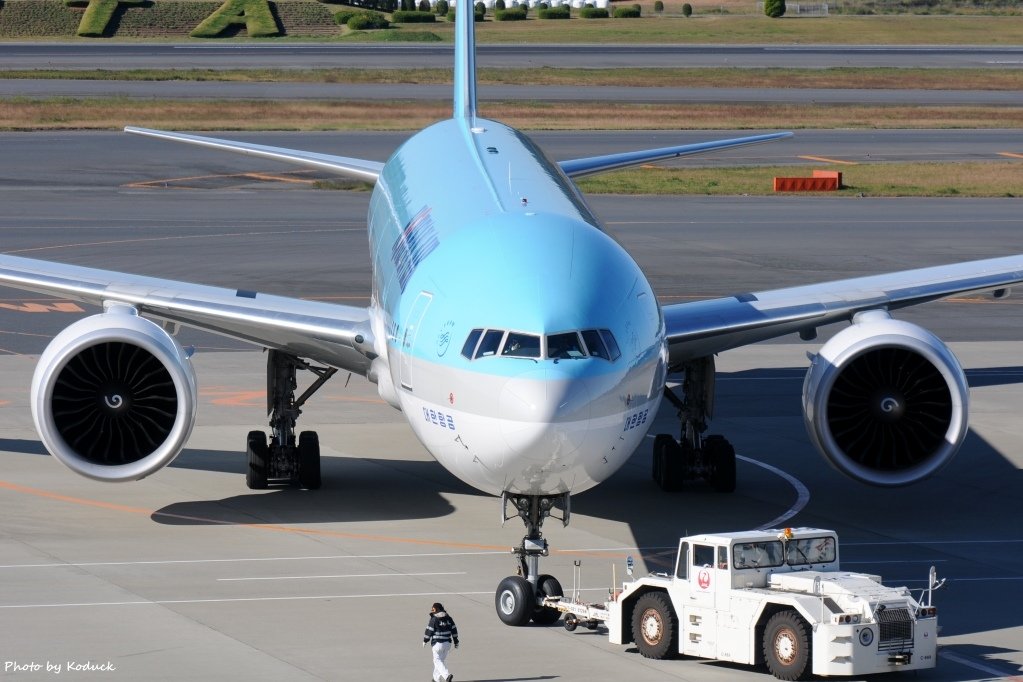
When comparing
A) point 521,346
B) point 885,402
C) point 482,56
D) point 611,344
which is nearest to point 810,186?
point 885,402

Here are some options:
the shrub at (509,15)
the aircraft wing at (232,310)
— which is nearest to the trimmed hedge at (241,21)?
the shrub at (509,15)

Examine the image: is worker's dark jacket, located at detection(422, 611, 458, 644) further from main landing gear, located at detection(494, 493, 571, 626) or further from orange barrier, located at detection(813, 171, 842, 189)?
orange barrier, located at detection(813, 171, 842, 189)

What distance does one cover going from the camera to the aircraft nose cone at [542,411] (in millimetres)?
18047

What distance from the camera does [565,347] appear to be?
1847cm

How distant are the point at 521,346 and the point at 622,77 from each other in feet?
313

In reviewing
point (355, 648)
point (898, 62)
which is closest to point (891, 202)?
point (355, 648)

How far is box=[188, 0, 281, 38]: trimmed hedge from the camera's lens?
153 metres

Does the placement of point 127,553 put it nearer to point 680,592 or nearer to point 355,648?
point 355,648

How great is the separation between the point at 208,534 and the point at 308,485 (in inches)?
123

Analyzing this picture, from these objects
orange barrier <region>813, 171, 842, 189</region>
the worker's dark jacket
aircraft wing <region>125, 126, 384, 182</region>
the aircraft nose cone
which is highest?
orange barrier <region>813, 171, 842, 189</region>

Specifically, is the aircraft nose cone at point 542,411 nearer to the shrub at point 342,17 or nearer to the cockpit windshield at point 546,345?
the cockpit windshield at point 546,345

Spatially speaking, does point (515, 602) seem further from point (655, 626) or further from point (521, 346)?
point (521, 346)

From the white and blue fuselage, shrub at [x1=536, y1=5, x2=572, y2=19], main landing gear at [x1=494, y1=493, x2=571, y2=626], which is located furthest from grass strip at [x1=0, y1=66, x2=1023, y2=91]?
main landing gear at [x1=494, y1=493, x2=571, y2=626]

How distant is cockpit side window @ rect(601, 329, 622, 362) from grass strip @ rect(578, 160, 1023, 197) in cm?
4707
